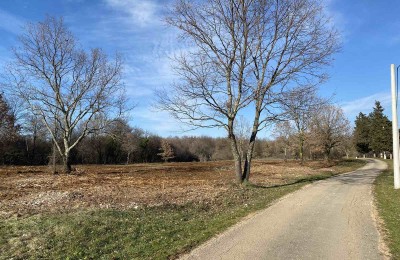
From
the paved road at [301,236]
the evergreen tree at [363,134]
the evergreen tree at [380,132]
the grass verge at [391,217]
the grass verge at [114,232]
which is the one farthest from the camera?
the evergreen tree at [363,134]

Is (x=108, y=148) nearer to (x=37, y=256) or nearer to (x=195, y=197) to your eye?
(x=195, y=197)

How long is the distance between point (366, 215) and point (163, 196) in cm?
727

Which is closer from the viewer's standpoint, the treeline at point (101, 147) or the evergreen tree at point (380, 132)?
the treeline at point (101, 147)

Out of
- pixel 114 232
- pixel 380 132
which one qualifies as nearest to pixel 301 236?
pixel 114 232

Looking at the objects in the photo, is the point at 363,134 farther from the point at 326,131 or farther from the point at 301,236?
the point at 301,236

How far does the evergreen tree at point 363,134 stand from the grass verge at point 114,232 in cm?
9198

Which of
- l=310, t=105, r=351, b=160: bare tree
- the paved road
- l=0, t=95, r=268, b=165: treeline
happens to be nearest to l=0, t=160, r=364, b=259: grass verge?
the paved road

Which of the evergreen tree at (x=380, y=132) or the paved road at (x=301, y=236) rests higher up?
the evergreen tree at (x=380, y=132)

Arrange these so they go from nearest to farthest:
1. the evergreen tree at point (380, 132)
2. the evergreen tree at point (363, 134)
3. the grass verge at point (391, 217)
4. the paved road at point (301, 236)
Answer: the paved road at point (301, 236)
the grass verge at point (391, 217)
the evergreen tree at point (380, 132)
the evergreen tree at point (363, 134)

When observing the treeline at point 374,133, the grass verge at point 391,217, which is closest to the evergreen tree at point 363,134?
the treeline at point 374,133

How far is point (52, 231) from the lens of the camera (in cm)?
819

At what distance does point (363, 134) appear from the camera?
9556 cm

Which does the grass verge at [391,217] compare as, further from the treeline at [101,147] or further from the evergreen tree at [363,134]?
the evergreen tree at [363,134]

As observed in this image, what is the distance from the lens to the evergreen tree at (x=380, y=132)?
268 feet
